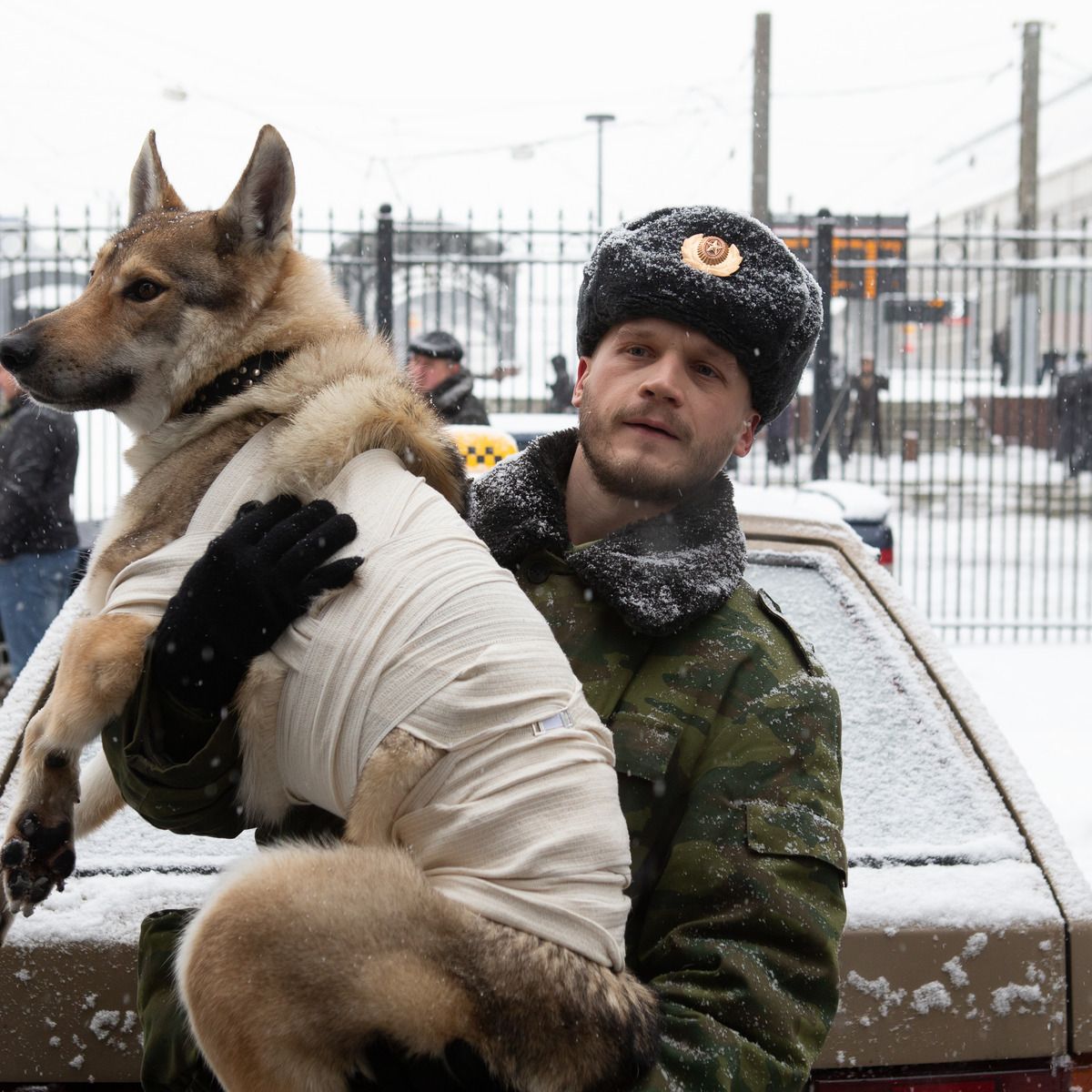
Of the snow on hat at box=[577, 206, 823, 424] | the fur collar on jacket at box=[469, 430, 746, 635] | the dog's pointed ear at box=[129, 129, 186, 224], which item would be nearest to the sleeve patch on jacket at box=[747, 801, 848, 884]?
the fur collar on jacket at box=[469, 430, 746, 635]

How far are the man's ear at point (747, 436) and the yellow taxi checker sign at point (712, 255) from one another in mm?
305

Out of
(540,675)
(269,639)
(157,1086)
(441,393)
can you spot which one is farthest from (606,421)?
(441,393)

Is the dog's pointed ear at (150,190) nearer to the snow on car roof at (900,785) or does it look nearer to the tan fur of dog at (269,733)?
the tan fur of dog at (269,733)

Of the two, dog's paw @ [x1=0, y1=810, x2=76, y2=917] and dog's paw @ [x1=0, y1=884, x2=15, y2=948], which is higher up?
dog's paw @ [x1=0, y1=810, x2=76, y2=917]

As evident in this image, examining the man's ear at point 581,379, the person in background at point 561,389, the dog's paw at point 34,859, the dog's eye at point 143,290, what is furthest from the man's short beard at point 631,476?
the person in background at point 561,389

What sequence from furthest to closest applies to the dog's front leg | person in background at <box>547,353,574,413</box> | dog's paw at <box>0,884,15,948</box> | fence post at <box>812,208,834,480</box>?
person in background at <box>547,353,574,413</box> < fence post at <box>812,208,834,480</box> < dog's paw at <box>0,884,15,948</box> < the dog's front leg

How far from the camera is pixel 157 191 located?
103 inches

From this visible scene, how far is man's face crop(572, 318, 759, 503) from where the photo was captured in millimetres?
1988

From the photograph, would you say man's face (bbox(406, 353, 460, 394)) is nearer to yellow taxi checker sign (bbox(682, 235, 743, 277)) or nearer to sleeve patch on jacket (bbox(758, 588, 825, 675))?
yellow taxi checker sign (bbox(682, 235, 743, 277))

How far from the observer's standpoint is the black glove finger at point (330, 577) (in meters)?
1.75

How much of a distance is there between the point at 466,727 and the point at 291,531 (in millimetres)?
425

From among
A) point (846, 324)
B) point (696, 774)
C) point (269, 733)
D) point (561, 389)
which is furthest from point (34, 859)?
point (846, 324)

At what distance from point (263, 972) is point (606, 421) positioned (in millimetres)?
1008

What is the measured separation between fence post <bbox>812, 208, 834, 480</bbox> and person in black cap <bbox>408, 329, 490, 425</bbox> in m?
3.31
